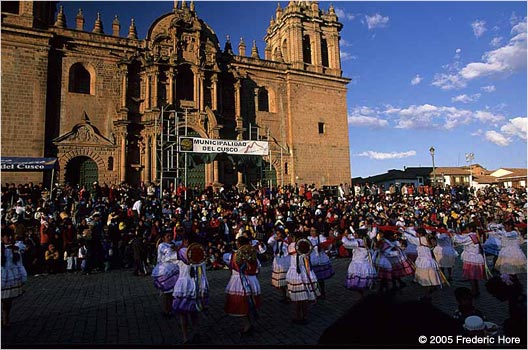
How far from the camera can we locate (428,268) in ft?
28.2

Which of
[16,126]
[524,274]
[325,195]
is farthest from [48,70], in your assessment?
[524,274]

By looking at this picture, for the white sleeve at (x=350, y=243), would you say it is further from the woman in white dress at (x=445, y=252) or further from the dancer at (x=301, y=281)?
the woman in white dress at (x=445, y=252)

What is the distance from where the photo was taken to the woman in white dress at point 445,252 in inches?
413

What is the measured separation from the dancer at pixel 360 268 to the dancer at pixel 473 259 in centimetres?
272

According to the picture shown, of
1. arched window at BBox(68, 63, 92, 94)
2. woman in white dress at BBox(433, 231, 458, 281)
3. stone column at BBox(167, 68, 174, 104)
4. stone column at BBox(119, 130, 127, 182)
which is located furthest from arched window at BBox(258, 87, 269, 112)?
woman in white dress at BBox(433, 231, 458, 281)

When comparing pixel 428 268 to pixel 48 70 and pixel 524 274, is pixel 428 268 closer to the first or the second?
pixel 524 274

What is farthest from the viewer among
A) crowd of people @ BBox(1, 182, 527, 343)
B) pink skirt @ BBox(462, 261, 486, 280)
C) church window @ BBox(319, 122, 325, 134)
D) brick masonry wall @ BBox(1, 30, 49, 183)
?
church window @ BBox(319, 122, 325, 134)

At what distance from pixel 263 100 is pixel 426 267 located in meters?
25.6

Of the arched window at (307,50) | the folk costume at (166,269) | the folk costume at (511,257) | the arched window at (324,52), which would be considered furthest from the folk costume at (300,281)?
the arched window at (324,52)

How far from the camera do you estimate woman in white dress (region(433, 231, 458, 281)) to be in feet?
34.4

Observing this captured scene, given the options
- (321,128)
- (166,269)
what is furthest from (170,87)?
(166,269)

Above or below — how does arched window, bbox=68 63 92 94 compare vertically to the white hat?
above

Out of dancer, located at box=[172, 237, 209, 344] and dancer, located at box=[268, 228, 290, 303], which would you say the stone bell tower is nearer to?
dancer, located at box=[268, 228, 290, 303]

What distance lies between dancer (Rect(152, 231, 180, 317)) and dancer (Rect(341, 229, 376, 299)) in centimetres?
412
